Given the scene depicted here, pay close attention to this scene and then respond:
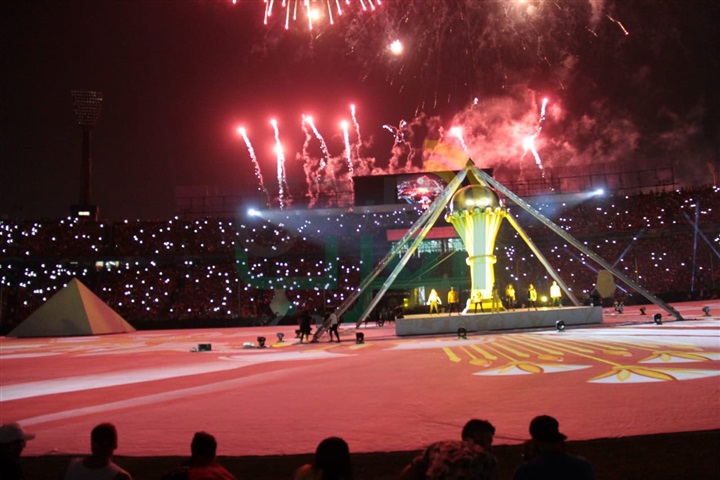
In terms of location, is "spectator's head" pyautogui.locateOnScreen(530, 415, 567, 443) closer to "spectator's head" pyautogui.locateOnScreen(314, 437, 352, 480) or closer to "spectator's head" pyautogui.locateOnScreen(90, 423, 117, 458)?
"spectator's head" pyautogui.locateOnScreen(314, 437, 352, 480)

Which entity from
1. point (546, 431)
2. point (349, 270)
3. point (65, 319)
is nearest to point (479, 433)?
point (546, 431)

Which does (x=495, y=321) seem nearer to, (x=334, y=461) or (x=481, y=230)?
(x=481, y=230)

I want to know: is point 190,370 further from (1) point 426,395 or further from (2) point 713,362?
(2) point 713,362

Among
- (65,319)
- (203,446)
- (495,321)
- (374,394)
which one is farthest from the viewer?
(65,319)

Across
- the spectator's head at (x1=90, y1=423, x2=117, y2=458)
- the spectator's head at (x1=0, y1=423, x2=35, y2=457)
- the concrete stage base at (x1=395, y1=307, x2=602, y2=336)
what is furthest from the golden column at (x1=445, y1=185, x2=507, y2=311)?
the spectator's head at (x1=0, y1=423, x2=35, y2=457)

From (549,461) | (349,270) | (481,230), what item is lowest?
(549,461)

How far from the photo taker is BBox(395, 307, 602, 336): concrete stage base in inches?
934

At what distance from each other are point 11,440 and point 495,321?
21.6 meters

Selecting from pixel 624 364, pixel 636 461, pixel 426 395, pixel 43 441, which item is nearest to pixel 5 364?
pixel 43 441

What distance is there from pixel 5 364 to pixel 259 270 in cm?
3135

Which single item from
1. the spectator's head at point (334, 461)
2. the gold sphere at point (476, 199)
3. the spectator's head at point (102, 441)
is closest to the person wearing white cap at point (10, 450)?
the spectator's head at point (102, 441)

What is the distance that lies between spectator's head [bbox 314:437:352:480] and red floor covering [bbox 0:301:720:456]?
3.27 m

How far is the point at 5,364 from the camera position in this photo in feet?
61.5

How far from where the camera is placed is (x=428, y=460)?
3.01 m
